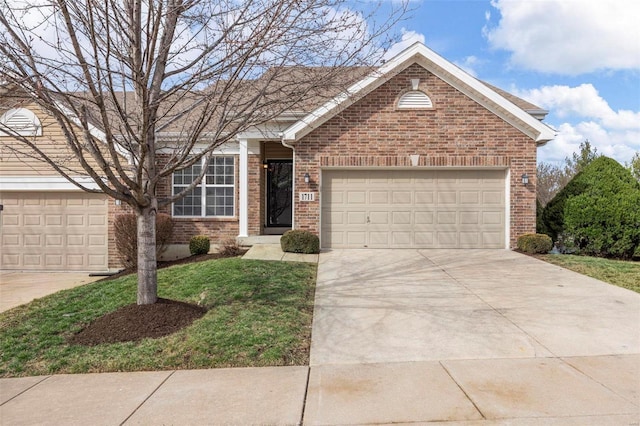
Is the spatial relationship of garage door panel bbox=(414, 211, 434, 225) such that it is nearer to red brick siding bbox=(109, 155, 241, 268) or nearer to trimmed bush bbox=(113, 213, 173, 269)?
red brick siding bbox=(109, 155, 241, 268)

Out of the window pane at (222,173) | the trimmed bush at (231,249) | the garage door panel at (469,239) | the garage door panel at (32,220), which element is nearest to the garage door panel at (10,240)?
the garage door panel at (32,220)

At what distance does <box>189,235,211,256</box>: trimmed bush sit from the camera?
12.2 meters

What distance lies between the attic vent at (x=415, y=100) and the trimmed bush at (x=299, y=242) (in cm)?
450

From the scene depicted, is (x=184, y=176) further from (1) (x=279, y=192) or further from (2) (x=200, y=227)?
(1) (x=279, y=192)

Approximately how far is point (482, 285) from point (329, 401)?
516cm

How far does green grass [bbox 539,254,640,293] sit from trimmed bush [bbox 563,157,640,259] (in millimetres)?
1501

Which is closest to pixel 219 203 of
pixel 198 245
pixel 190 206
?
pixel 190 206

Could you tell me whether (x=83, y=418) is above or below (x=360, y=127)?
below

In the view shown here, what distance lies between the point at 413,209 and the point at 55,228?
10.8 meters

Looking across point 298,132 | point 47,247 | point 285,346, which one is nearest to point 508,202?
point 298,132

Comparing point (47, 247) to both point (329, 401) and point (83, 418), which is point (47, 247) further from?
point (329, 401)

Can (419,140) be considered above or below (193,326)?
above

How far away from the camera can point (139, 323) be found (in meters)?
5.80

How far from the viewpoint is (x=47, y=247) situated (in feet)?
41.3
